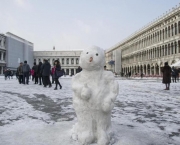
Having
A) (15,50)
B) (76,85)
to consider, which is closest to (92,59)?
(76,85)

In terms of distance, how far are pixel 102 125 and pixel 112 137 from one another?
237 mm

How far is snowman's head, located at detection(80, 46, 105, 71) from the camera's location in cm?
248

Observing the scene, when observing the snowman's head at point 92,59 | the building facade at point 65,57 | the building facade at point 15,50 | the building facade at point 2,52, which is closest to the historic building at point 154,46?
the building facade at point 15,50

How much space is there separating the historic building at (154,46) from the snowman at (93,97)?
114 ft

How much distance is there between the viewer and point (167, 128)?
335 centimetres

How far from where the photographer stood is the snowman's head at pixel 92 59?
8.14 feet

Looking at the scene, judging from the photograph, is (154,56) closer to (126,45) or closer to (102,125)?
(126,45)

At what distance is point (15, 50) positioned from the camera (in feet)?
205

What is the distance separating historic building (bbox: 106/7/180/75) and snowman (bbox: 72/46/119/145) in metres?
34.7

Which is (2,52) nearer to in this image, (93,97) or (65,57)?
(65,57)

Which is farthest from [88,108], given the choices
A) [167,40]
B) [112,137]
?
[167,40]

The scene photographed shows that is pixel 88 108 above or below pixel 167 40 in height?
below

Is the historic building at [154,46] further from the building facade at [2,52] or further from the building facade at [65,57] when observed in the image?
the building facade at [65,57]

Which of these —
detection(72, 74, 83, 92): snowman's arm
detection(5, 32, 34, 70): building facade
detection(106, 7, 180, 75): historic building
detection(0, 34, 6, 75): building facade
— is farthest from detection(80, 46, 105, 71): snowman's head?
detection(5, 32, 34, 70): building facade
